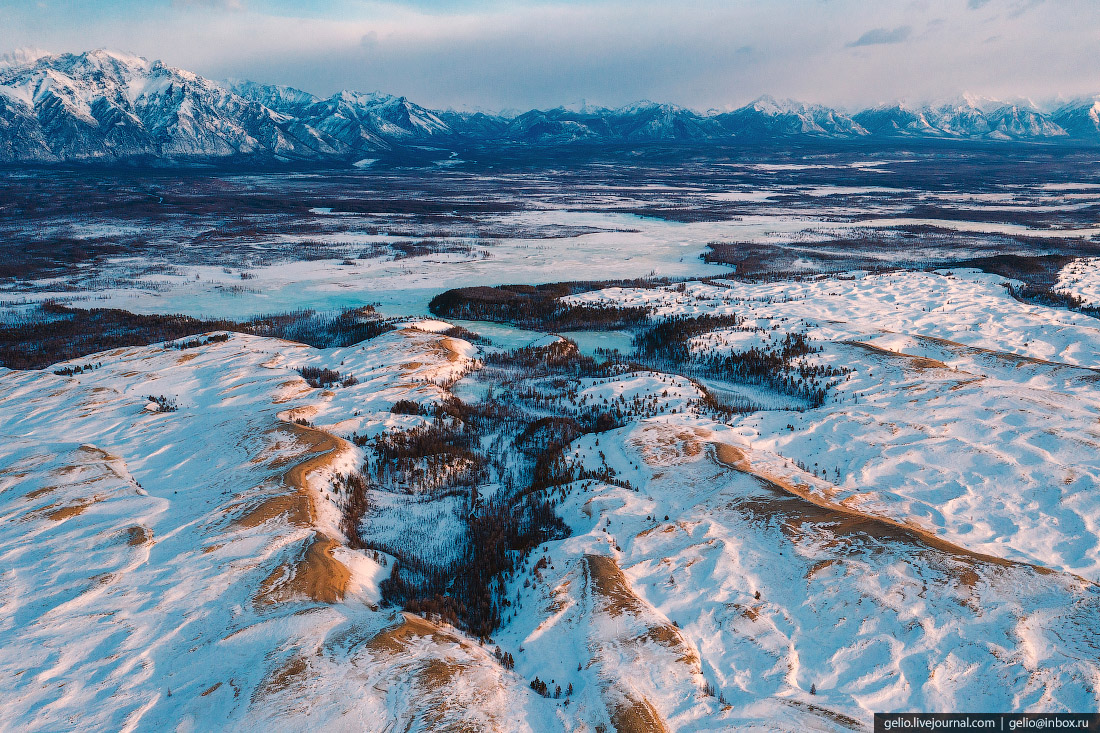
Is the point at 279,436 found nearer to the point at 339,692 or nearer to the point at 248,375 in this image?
the point at 248,375

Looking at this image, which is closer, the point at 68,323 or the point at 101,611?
the point at 101,611

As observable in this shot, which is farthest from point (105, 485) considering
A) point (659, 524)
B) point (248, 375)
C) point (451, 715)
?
point (659, 524)

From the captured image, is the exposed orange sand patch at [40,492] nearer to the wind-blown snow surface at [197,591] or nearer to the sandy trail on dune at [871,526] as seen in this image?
the wind-blown snow surface at [197,591]

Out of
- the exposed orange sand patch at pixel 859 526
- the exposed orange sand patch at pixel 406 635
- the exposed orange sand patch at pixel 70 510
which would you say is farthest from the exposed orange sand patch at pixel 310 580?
the exposed orange sand patch at pixel 859 526

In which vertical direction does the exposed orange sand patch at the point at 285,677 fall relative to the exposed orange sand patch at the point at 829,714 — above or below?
above

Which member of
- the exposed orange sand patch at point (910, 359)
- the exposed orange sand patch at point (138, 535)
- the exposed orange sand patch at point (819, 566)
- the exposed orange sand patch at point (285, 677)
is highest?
the exposed orange sand patch at point (910, 359)

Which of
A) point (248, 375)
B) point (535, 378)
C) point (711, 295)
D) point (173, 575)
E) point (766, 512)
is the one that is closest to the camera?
point (173, 575)

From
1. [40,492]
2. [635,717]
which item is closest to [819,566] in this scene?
[635,717]

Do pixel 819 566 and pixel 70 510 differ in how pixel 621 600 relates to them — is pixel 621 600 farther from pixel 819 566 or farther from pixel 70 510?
pixel 70 510

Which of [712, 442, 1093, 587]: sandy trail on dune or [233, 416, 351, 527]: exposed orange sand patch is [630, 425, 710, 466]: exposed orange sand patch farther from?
[233, 416, 351, 527]: exposed orange sand patch

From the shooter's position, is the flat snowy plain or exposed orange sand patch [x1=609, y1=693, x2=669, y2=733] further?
the flat snowy plain

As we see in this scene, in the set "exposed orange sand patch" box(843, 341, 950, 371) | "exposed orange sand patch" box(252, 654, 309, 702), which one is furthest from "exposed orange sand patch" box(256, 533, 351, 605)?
"exposed orange sand patch" box(843, 341, 950, 371)
